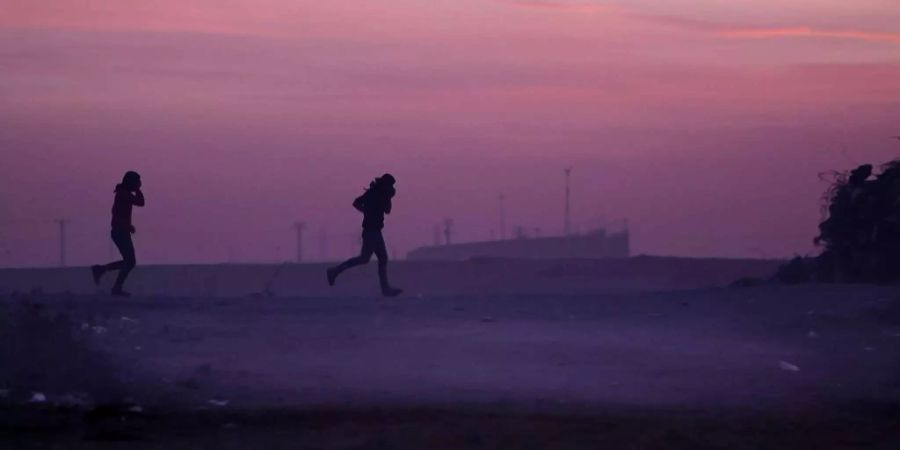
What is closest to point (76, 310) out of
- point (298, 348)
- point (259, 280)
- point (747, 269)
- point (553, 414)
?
point (298, 348)

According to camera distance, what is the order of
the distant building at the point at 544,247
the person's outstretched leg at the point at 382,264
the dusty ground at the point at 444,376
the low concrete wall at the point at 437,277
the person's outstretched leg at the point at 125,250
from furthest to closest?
the distant building at the point at 544,247 → the low concrete wall at the point at 437,277 → the person's outstretched leg at the point at 382,264 → the person's outstretched leg at the point at 125,250 → the dusty ground at the point at 444,376

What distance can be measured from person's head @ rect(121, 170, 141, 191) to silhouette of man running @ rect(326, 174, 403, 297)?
355 cm

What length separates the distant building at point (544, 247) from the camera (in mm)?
57750

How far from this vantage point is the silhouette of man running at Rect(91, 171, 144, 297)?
2259 cm

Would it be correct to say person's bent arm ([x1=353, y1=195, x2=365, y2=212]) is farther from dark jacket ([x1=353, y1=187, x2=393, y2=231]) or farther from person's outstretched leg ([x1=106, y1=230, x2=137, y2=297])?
→ person's outstretched leg ([x1=106, y1=230, x2=137, y2=297])

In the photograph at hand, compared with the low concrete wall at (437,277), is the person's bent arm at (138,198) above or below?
above

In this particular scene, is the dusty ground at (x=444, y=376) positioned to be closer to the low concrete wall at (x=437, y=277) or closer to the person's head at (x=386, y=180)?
the person's head at (x=386, y=180)

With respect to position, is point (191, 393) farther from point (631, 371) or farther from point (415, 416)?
point (631, 371)

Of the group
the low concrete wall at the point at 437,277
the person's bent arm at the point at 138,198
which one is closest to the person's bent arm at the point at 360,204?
the person's bent arm at the point at 138,198

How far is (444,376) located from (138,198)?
9.94m

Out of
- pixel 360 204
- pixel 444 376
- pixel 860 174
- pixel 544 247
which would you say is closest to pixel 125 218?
pixel 360 204

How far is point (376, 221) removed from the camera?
78.5ft

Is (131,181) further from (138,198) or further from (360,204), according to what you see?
(360,204)

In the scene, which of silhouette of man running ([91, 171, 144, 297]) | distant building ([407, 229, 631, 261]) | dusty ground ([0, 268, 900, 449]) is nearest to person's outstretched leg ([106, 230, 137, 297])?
silhouette of man running ([91, 171, 144, 297])
